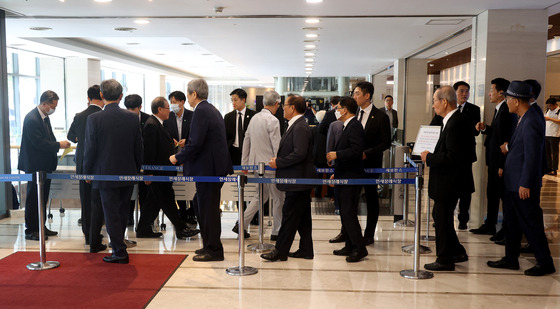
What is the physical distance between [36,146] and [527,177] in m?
4.99

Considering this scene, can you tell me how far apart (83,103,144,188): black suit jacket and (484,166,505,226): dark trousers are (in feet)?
13.0

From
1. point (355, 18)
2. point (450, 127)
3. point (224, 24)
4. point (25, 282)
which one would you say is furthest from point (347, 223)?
point (224, 24)

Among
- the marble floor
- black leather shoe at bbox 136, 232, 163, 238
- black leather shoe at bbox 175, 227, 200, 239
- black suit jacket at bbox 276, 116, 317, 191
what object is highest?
black suit jacket at bbox 276, 116, 317, 191

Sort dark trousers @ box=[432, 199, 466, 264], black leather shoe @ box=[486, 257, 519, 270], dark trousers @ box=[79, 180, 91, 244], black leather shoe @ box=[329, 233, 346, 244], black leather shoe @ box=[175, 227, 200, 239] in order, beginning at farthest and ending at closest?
1. black leather shoe @ box=[175, 227, 200, 239]
2. black leather shoe @ box=[329, 233, 346, 244]
3. dark trousers @ box=[79, 180, 91, 244]
4. black leather shoe @ box=[486, 257, 519, 270]
5. dark trousers @ box=[432, 199, 466, 264]

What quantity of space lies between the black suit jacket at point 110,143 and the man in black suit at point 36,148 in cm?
135

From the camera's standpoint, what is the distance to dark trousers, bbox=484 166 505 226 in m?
5.87

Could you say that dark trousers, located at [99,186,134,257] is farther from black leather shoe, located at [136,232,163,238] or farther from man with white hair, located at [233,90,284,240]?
man with white hair, located at [233,90,284,240]

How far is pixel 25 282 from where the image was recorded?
4312 mm

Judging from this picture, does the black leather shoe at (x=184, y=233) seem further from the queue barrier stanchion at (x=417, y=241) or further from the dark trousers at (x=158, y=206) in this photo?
the queue barrier stanchion at (x=417, y=241)

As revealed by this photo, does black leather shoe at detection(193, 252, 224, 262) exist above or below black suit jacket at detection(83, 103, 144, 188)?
below

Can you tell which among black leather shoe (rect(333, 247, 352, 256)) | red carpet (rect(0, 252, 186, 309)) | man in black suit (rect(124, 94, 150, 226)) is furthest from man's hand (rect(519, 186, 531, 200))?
man in black suit (rect(124, 94, 150, 226))

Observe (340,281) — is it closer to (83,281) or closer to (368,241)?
(368,241)

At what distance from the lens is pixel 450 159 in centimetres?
437

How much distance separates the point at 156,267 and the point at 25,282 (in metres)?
1.08
